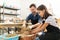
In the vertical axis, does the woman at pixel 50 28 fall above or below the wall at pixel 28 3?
below

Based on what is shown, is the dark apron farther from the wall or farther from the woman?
the wall

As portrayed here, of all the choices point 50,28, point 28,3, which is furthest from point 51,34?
point 28,3

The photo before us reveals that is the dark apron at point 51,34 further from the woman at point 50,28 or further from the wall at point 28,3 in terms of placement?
the wall at point 28,3

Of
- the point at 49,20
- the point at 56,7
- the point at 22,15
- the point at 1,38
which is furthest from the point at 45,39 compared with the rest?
the point at 22,15

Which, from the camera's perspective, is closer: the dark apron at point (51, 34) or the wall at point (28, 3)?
the dark apron at point (51, 34)

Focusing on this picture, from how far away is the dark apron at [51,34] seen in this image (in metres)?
2.28

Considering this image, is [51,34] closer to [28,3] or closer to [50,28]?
[50,28]

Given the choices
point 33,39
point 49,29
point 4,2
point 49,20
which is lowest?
point 33,39

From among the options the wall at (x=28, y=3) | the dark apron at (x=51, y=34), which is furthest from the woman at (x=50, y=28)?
the wall at (x=28, y=3)

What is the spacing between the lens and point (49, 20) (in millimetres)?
2350

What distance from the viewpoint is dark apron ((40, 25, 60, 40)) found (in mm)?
2275

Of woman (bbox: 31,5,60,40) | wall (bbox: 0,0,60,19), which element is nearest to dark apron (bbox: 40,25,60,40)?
woman (bbox: 31,5,60,40)

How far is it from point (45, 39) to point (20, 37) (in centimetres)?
44

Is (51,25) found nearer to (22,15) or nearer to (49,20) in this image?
(49,20)
